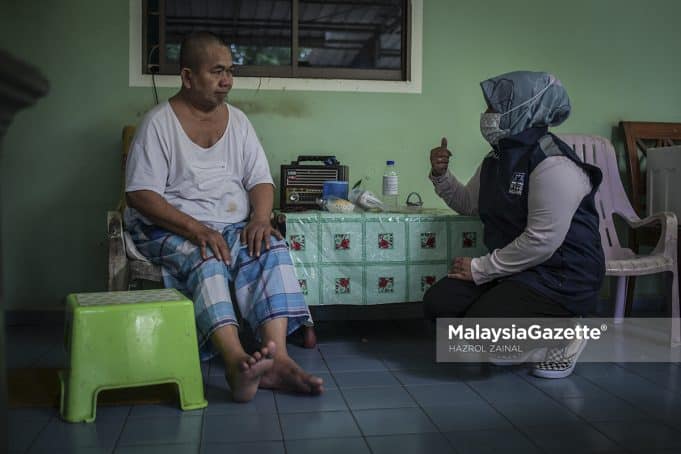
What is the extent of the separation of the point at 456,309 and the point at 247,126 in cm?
115

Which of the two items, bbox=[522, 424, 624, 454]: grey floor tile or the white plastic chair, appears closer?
bbox=[522, 424, 624, 454]: grey floor tile

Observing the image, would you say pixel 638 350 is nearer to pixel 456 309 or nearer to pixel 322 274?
pixel 456 309

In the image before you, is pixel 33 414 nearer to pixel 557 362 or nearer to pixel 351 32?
pixel 557 362

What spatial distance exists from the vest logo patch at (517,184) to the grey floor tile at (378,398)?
0.83m

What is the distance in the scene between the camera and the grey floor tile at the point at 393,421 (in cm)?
194

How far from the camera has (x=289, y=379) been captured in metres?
2.26

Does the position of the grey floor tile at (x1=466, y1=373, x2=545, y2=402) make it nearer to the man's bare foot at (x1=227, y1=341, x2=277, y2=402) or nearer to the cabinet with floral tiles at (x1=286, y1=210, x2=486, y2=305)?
the cabinet with floral tiles at (x1=286, y1=210, x2=486, y2=305)

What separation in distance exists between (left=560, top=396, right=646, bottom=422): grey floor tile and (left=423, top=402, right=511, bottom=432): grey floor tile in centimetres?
26

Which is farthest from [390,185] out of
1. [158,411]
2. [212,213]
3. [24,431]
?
[24,431]

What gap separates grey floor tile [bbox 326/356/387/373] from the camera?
2648mm

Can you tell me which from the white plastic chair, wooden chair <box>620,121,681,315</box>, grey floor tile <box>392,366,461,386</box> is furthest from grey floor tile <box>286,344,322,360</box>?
wooden chair <box>620,121,681,315</box>

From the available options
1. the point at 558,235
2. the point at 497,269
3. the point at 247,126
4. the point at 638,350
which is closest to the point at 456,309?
the point at 497,269

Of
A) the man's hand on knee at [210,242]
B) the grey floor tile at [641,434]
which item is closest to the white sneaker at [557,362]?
the grey floor tile at [641,434]

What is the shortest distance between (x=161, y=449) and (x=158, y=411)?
33cm
